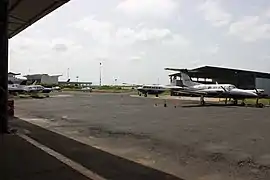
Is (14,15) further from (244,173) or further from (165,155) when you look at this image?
(244,173)

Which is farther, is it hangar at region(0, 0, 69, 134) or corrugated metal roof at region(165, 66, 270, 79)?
corrugated metal roof at region(165, 66, 270, 79)

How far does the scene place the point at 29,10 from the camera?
49.6 ft

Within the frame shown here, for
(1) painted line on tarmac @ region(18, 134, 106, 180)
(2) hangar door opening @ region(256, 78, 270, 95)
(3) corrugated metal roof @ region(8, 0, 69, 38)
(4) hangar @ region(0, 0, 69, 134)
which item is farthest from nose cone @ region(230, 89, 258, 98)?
(1) painted line on tarmac @ region(18, 134, 106, 180)

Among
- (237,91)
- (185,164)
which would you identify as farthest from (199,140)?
(237,91)

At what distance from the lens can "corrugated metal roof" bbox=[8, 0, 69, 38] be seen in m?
13.8

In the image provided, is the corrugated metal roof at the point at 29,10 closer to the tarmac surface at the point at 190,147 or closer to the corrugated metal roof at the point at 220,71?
the tarmac surface at the point at 190,147

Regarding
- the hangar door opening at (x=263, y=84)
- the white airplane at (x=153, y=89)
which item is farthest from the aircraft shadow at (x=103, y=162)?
the white airplane at (x=153, y=89)

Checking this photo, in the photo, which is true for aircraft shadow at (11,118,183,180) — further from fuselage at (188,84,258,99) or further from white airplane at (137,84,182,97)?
white airplane at (137,84,182,97)

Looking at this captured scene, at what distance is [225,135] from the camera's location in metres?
14.7

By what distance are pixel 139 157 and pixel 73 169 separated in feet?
7.73

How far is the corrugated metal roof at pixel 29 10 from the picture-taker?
45.4 ft

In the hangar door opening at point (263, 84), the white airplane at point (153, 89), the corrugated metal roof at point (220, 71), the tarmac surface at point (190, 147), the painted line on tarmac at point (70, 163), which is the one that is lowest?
the tarmac surface at point (190, 147)

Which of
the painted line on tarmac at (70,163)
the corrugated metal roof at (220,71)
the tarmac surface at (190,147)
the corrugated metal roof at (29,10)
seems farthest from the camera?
the corrugated metal roof at (220,71)

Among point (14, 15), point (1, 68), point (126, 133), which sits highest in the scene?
point (14, 15)
